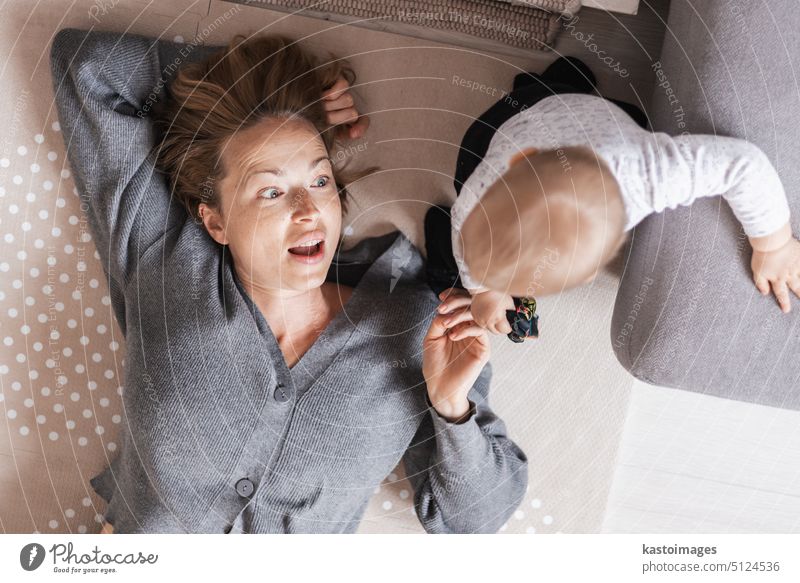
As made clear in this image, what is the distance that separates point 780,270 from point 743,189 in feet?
0.22

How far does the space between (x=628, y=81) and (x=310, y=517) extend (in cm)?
44

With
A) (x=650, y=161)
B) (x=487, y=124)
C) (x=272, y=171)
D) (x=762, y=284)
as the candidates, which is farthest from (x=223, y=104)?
(x=762, y=284)

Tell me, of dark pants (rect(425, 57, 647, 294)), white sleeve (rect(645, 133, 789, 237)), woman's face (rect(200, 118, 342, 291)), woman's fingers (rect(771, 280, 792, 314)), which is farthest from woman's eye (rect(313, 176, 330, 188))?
woman's fingers (rect(771, 280, 792, 314))

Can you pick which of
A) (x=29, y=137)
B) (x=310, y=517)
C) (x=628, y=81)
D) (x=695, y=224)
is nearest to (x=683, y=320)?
(x=695, y=224)

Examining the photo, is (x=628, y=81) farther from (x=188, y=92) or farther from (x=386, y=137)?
(x=188, y=92)

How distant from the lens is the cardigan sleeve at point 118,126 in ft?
1.52

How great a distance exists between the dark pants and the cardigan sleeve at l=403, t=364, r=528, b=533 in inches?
3.6

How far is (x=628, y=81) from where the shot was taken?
492 millimetres

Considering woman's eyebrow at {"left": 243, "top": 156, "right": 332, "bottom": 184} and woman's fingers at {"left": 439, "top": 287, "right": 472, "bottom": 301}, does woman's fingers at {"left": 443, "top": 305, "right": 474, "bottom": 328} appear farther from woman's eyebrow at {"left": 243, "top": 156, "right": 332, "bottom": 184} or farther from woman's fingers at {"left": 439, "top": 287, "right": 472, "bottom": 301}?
woman's eyebrow at {"left": 243, "top": 156, "right": 332, "bottom": 184}

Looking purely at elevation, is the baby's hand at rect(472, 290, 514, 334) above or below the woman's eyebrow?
below

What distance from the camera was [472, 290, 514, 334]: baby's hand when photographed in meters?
0.44

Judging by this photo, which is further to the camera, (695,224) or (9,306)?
(9,306)

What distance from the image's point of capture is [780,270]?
16.8 inches

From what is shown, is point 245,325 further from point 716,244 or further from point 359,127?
point 716,244
